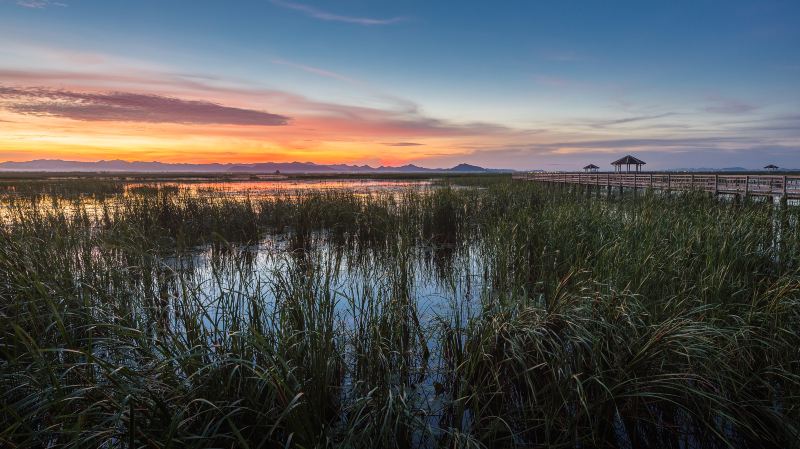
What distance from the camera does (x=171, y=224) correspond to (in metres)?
13.6

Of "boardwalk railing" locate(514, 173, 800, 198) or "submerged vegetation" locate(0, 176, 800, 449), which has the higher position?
"boardwalk railing" locate(514, 173, 800, 198)

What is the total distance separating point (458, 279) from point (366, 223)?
5343 mm

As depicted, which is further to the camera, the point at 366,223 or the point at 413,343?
the point at 366,223

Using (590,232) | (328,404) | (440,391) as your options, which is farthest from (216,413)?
(590,232)

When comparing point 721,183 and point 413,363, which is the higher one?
point 721,183

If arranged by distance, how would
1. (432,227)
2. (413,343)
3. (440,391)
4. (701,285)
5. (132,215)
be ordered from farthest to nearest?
(432,227) < (132,215) < (701,285) < (413,343) < (440,391)

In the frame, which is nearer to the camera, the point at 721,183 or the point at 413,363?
the point at 413,363

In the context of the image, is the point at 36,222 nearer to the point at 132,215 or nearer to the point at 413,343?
the point at 132,215

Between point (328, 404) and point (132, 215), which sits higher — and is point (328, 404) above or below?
below

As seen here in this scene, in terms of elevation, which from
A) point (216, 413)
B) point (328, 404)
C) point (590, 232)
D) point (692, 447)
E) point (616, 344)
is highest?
point (590, 232)

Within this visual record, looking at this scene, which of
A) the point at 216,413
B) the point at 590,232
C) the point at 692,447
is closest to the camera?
the point at 216,413

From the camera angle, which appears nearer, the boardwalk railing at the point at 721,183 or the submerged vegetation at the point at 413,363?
the submerged vegetation at the point at 413,363

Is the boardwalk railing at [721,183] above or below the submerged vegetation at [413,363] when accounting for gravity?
above

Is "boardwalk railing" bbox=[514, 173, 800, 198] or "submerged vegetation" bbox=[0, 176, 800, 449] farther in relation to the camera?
"boardwalk railing" bbox=[514, 173, 800, 198]
